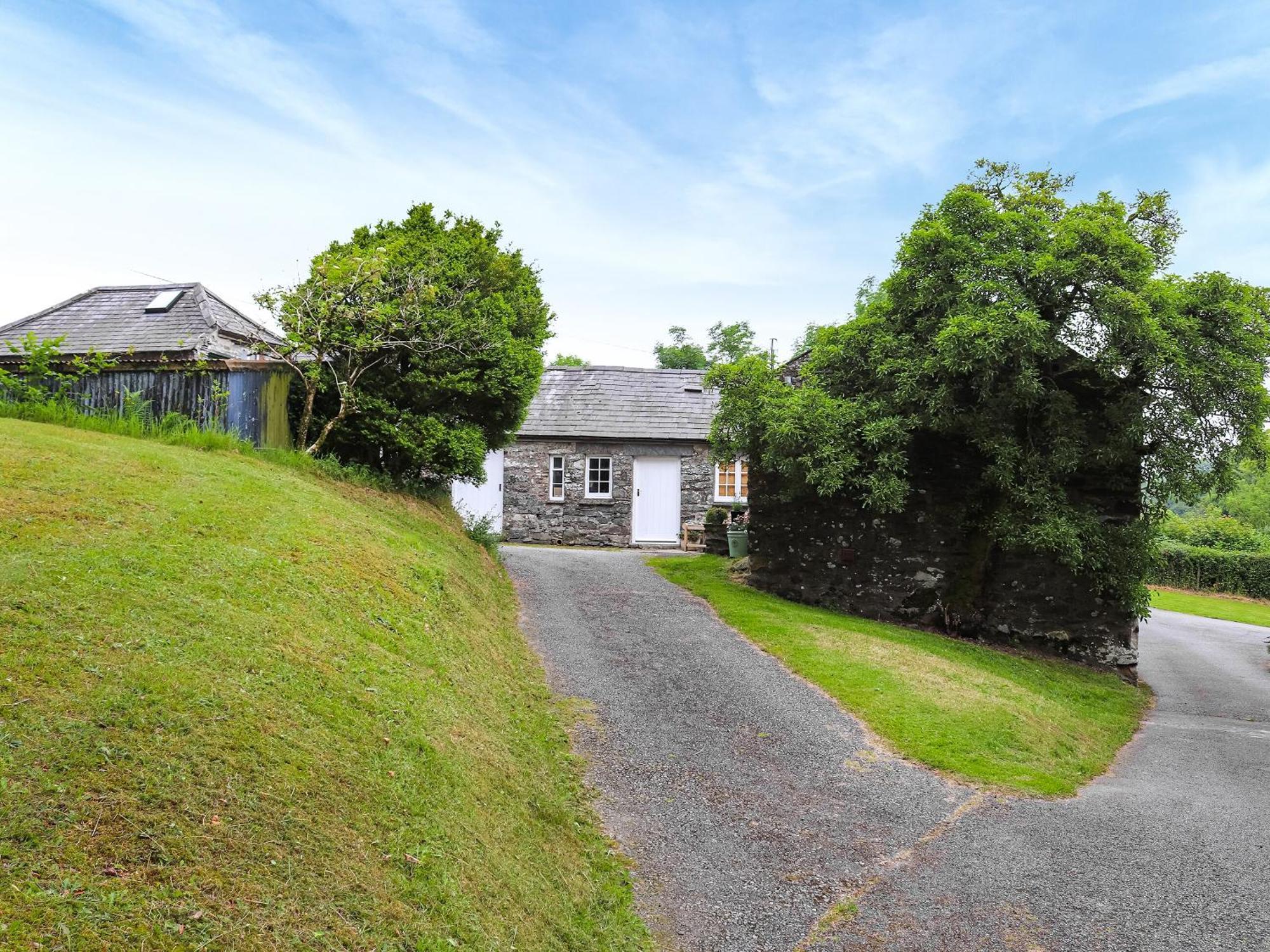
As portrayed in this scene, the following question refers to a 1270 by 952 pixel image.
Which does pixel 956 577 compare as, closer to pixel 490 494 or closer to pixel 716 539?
pixel 716 539

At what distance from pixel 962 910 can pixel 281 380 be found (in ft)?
36.8

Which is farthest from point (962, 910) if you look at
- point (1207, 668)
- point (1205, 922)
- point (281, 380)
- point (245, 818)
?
point (1207, 668)

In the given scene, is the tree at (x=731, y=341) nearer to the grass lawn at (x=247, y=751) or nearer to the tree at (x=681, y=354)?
the tree at (x=681, y=354)

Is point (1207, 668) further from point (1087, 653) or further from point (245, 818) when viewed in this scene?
point (245, 818)

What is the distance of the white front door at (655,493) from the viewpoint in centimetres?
2383

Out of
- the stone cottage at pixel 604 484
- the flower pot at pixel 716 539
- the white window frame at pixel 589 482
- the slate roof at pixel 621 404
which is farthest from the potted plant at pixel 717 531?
the white window frame at pixel 589 482

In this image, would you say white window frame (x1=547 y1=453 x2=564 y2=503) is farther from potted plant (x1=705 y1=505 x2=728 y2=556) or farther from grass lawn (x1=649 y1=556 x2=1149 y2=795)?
grass lawn (x1=649 y1=556 x2=1149 y2=795)

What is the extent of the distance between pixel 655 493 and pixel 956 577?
1029 cm

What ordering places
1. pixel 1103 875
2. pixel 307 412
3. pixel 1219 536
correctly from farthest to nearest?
pixel 1219 536
pixel 307 412
pixel 1103 875

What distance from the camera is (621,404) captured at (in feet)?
81.7

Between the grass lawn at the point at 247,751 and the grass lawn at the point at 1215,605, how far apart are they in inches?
939

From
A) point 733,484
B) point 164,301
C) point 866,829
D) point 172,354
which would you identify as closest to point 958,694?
point 866,829

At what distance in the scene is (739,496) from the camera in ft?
78.8

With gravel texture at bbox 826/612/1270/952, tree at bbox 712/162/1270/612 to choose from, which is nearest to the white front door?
tree at bbox 712/162/1270/612
